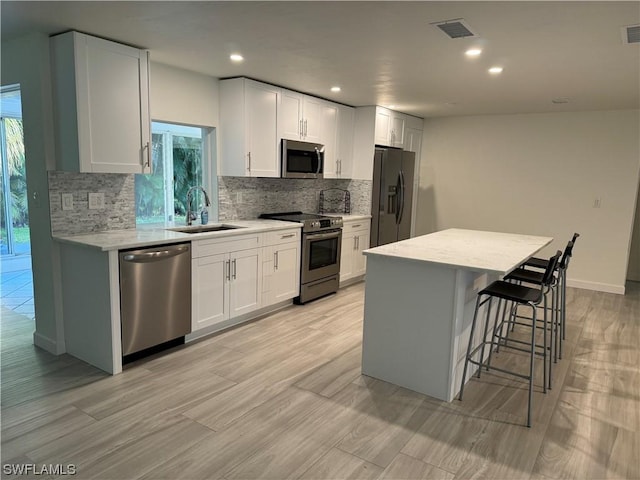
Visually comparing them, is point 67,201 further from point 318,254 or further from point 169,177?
point 169,177

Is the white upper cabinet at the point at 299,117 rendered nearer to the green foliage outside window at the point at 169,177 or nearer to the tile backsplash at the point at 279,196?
the tile backsplash at the point at 279,196

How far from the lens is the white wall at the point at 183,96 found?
381 cm

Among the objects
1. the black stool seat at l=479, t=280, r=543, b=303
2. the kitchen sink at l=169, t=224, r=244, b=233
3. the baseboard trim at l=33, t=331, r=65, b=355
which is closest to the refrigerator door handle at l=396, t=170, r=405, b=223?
the kitchen sink at l=169, t=224, r=244, b=233

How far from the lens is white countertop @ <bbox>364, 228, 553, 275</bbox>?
2.63 m

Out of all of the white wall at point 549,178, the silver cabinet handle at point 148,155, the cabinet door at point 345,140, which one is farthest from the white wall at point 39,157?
the white wall at point 549,178

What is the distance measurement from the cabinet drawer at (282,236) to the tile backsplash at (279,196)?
0.63m

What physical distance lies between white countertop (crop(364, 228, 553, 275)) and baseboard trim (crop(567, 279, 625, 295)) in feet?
8.52

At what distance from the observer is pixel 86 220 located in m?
3.35

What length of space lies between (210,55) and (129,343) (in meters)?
2.30

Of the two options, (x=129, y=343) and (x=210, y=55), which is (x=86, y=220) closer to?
(x=129, y=343)

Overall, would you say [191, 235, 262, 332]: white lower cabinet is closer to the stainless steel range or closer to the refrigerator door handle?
the stainless steel range

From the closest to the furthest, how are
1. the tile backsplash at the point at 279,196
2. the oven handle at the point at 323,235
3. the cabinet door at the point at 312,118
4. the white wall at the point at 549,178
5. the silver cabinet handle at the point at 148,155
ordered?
the silver cabinet handle at the point at 148,155 → the tile backsplash at the point at 279,196 → the oven handle at the point at 323,235 → the cabinet door at the point at 312,118 → the white wall at the point at 549,178

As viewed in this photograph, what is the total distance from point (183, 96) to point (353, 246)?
8.81 feet

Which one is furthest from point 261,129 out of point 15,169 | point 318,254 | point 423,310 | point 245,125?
point 15,169
